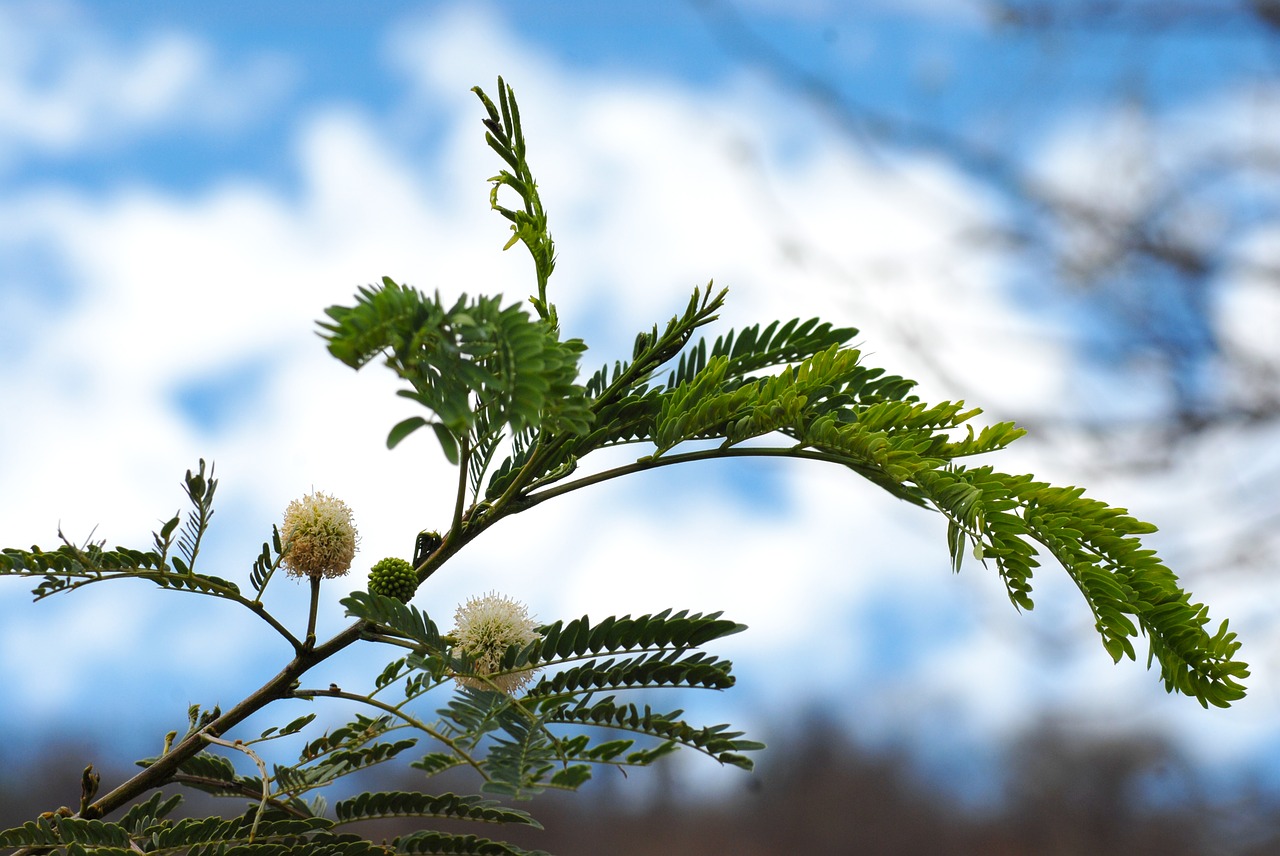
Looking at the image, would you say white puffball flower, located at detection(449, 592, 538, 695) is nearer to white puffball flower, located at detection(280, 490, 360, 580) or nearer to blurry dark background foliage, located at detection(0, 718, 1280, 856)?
white puffball flower, located at detection(280, 490, 360, 580)

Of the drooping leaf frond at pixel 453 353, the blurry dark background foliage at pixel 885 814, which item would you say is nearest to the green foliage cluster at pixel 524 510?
the drooping leaf frond at pixel 453 353

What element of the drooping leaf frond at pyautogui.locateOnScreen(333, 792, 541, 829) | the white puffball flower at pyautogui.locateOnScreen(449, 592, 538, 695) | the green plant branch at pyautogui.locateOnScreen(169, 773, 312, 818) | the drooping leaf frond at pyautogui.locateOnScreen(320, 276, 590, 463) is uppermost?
the drooping leaf frond at pyautogui.locateOnScreen(320, 276, 590, 463)

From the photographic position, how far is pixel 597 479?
1.15 m

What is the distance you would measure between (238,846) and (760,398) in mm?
726

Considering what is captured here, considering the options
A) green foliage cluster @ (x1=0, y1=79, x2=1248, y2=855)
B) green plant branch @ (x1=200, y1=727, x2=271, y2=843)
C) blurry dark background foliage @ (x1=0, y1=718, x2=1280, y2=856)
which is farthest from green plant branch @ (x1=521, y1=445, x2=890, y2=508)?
blurry dark background foliage @ (x1=0, y1=718, x2=1280, y2=856)

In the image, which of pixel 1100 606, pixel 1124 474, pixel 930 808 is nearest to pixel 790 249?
pixel 1124 474

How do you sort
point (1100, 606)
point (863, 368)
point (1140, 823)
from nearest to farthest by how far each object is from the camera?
point (1100, 606) < point (863, 368) < point (1140, 823)

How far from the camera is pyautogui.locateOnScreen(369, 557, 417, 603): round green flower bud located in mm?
1169

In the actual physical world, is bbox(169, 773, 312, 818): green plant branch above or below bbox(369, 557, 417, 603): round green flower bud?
below

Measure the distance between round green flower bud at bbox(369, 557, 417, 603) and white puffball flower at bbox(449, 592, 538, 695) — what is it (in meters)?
0.08

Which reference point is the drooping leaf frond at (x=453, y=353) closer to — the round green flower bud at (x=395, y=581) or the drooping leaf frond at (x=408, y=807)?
the round green flower bud at (x=395, y=581)

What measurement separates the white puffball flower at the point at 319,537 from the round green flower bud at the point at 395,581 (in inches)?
6.0

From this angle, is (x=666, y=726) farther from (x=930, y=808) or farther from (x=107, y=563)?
(x=930, y=808)

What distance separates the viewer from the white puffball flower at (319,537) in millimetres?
1302
